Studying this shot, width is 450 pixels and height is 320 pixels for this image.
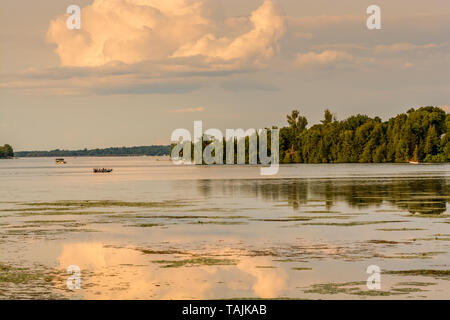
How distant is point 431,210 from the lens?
124 ft

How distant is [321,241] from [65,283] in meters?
10.8

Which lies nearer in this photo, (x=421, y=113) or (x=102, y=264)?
(x=102, y=264)

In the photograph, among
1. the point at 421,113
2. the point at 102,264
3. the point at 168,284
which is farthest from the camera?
the point at 421,113

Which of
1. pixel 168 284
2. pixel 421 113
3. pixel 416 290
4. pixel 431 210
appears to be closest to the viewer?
pixel 416 290

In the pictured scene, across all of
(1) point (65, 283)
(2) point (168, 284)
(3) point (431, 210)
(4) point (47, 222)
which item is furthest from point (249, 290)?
(3) point (431, 210)

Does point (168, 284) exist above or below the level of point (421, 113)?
below

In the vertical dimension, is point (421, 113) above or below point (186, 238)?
above

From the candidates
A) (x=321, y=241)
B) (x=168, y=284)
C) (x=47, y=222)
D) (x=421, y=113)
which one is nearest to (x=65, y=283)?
(x=168, y=284)

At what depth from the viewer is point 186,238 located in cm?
2755
